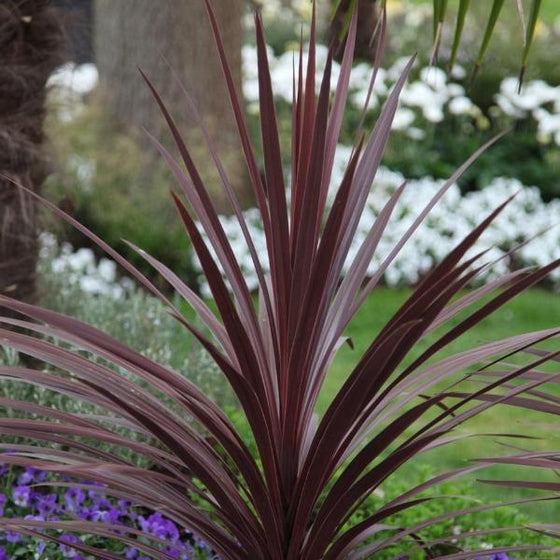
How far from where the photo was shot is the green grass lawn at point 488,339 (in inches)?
181

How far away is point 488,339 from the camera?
5.36 m

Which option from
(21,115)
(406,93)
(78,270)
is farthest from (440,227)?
(21,115)

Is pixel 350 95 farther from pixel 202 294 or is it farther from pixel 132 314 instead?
pixel 132 314

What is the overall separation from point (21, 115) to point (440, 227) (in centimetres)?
426

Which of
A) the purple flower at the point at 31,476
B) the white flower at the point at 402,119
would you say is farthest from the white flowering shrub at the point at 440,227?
the purple flower at the point at 31,476

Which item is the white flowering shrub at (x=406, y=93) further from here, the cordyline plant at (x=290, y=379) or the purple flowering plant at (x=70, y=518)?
the cordyline plant at (x=290, y=379)

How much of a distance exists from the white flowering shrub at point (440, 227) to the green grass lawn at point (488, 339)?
245 millimetres

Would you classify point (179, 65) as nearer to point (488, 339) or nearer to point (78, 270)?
point (78, 270)

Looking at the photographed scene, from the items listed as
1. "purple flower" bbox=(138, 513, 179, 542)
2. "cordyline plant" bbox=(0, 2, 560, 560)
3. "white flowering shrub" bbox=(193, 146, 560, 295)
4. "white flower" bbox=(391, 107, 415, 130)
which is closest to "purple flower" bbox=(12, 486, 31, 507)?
"purple flower" bbox=(138, 513, 179, 542)

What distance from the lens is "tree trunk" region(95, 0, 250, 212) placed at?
7.03 metres

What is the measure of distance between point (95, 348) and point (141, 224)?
189 inches

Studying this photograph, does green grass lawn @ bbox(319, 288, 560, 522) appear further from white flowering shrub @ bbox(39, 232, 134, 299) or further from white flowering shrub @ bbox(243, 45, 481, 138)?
white flowering shrub @ bbox(243, 45, 481, 138)

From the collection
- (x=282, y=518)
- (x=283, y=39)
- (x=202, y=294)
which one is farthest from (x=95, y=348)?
(x=283, y=39)

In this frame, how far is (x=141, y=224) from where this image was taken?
21.1ft
